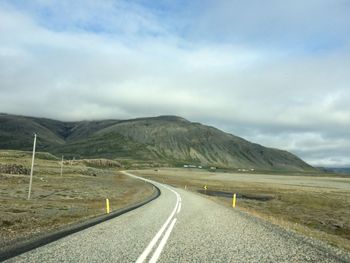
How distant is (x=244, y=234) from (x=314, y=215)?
2929 centimetres

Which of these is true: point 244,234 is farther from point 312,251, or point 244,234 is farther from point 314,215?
point 314,215

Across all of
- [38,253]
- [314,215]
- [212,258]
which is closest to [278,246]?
[212,258]

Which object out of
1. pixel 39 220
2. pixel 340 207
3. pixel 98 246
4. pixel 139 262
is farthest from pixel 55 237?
pixel 340 207

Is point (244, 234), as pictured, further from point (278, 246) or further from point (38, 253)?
point (38, 253)

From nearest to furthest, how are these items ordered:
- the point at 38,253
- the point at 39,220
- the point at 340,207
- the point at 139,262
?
the point at 139,262 → the point at 38,253 → the point at 39,220 → the point at 340,207

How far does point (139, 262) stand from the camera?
12.0m

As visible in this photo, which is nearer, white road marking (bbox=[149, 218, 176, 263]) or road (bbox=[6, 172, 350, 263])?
white road marking (bbox=[149, 218, 176, 263])

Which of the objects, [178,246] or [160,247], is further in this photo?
[178,246]

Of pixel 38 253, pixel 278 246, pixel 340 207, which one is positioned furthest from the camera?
pixel 340 207

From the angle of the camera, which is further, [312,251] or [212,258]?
[312,251]

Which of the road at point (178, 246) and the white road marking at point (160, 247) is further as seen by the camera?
the road at point (178, 246)

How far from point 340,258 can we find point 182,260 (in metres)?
4.89

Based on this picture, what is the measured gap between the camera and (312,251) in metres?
14.8

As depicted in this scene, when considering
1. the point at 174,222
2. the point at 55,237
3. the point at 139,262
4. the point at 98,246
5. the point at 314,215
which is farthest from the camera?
the point at 314,215
